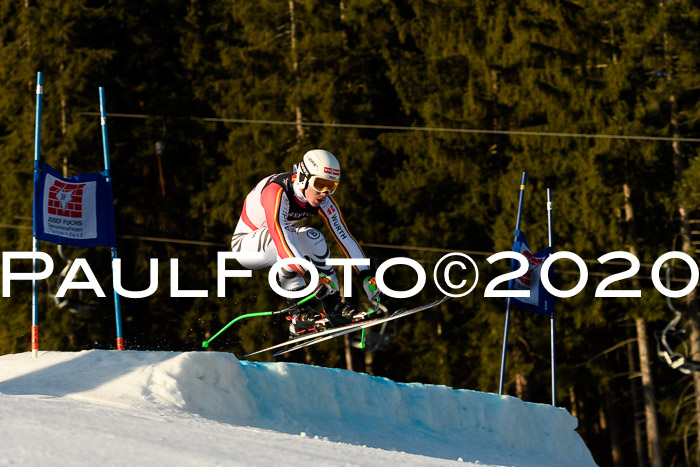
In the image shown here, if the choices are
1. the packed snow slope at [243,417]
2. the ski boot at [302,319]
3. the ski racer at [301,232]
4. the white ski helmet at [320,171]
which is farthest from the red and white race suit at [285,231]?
the packed snow slope at [243,417]

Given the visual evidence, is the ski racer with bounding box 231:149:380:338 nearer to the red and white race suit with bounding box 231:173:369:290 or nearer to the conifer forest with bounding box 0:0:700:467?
the red and white race suit with bounding box 231:173:369:290

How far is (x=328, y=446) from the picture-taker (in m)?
6.74

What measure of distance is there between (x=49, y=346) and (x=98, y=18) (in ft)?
28.8

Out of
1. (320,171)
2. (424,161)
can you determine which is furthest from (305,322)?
(424,161)

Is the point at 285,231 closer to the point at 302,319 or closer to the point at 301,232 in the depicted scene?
the point at 301,232

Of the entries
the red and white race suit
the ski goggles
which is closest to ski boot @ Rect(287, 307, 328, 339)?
the red and white race suit

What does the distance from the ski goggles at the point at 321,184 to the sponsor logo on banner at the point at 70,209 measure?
11.4 ft

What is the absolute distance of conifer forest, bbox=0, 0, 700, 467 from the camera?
24.6 metres

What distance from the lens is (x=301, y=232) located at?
9328 millimetres

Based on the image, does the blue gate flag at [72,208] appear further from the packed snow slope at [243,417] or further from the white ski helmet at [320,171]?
the white ski helmet at [320,171]

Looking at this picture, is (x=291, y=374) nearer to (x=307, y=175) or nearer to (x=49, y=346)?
(x=307, y=175)

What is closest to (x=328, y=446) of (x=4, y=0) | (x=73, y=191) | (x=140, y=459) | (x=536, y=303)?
(x=140, y=459)

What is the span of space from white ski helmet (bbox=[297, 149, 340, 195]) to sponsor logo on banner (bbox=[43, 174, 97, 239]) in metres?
3.37

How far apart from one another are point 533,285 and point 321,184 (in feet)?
25.1
